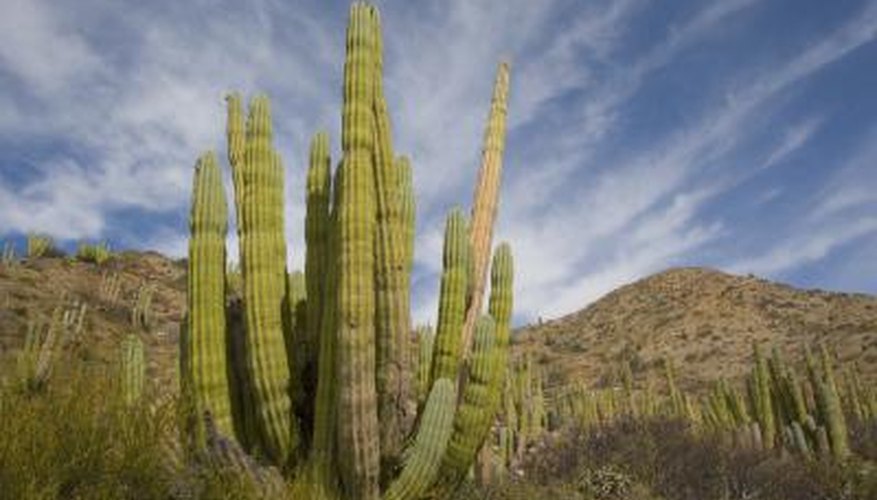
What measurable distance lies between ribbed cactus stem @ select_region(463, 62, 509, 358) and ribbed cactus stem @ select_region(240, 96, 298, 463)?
1.79 m

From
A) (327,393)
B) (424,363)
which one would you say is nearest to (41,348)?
(424,363)

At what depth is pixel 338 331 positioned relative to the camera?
6.42m

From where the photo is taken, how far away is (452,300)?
754 cm

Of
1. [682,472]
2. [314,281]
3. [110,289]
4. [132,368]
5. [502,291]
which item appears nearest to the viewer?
[132,368]

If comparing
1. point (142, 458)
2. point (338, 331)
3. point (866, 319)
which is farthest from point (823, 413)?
point (866, 319)

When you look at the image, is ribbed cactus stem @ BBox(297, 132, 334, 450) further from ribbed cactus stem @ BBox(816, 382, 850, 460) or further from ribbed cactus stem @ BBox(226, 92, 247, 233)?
ribbed cactus stem @ BBox(816, 382, 850, 460)

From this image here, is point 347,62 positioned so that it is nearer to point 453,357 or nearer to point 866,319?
point 453,357

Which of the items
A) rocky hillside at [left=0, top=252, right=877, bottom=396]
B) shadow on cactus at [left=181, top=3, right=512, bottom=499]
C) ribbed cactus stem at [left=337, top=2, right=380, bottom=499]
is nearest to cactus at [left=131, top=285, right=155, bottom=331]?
rocky hillside at [left=0, top=252, right=877, bottom=396]

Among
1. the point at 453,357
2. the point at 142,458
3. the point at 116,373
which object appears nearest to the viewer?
the point at 142,458

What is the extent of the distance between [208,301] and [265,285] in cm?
42

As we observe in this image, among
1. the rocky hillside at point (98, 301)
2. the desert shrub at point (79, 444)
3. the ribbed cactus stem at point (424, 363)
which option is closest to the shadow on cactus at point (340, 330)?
the ribbed cactus stem at point (424, 363)

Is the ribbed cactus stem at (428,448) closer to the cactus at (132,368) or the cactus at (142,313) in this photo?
the cactus at (132,368)

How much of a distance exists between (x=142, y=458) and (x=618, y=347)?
41.2m

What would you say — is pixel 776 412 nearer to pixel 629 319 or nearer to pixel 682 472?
pixel 682 472
